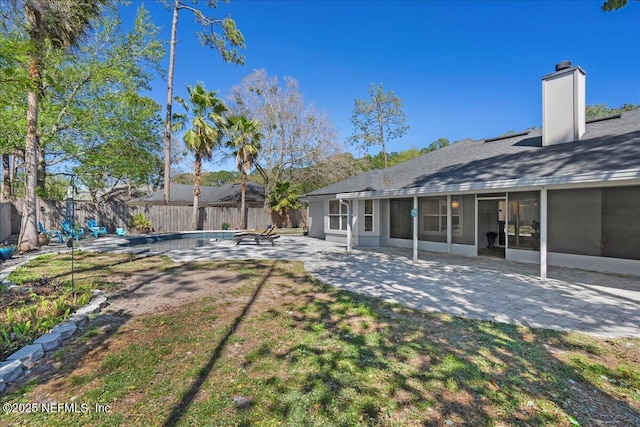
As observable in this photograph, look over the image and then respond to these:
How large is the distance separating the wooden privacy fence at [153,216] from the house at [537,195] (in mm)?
12636

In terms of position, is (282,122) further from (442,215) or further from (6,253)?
(6,253)

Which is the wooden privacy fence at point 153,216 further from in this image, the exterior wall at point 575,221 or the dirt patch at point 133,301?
the exterior wall at point 575,221

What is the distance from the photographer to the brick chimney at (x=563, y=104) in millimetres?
8656

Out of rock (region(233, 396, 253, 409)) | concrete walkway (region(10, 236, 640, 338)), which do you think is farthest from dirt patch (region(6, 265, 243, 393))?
concrete walkway (region(10, 236, 640, 338))

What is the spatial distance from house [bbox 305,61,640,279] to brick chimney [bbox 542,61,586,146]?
3 centimetres

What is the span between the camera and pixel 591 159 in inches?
262

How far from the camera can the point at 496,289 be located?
5.91 meters

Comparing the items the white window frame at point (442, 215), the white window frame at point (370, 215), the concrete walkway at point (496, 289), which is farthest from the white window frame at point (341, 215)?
the concrete walkway at point (496, 289)

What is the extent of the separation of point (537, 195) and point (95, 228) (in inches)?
761

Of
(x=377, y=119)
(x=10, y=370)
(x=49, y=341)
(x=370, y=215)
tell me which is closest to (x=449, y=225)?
(x=370, y=215)

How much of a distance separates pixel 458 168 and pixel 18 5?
39.1 ft

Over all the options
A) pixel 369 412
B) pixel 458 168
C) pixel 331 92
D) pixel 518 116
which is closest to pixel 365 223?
pixel 458 168

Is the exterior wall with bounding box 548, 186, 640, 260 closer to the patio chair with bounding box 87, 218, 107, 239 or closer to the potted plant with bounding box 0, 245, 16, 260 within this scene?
the potted plant with bounding box 0, 245, 16, 260

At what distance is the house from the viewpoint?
6734mm
